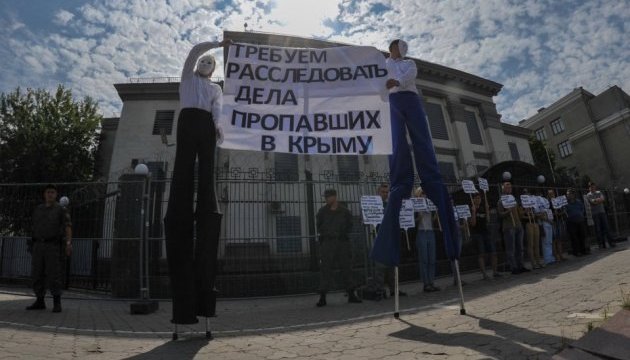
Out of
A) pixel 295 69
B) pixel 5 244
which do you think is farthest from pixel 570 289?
pixel 5 244

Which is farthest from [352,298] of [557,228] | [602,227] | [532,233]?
[602,227]

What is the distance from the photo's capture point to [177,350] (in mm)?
3199

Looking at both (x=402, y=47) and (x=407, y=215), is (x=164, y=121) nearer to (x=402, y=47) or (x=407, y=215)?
(x=407, y=215)

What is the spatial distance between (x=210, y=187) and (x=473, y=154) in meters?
26.7

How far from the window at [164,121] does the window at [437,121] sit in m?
17.0

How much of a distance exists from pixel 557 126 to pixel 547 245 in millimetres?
40042

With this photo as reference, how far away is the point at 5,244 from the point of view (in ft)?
33.4

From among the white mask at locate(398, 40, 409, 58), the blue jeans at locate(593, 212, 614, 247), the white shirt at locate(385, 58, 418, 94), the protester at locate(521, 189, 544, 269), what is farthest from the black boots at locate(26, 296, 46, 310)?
the blue jeans at locate(593, 212, 614, 247)

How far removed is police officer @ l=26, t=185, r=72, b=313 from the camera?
20.2ft

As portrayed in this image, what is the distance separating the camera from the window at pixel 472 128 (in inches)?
1106

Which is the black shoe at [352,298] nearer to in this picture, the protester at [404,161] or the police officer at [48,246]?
the protester at [404,161]

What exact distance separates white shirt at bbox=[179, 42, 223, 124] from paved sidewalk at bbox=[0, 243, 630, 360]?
7.32ft

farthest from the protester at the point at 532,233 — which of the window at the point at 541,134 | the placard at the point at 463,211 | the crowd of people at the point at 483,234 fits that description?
the window at the point at 541,134

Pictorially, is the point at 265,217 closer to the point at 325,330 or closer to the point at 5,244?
the point at 325,330
